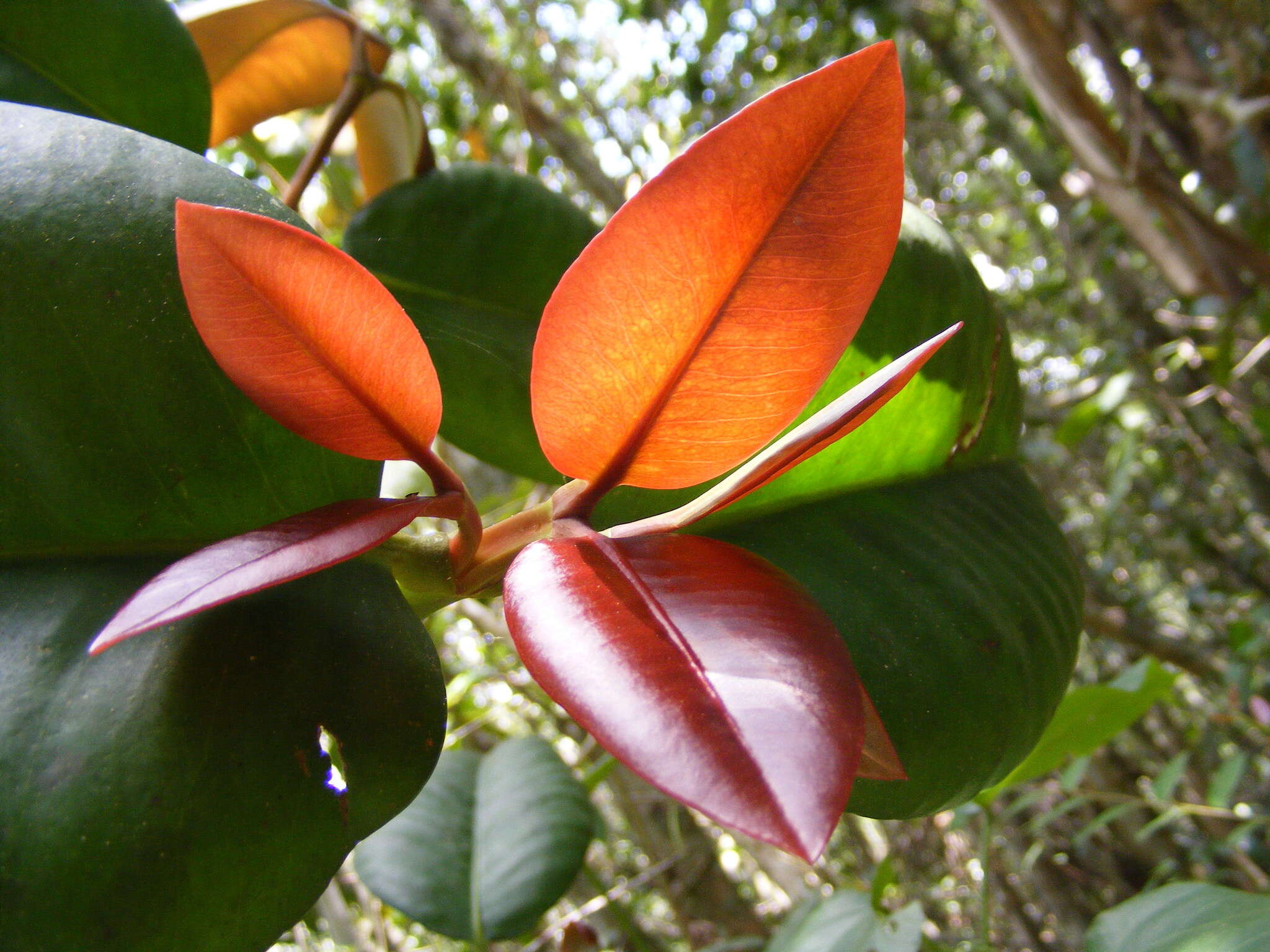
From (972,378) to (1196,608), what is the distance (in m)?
1.93

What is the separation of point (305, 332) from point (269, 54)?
484 millimetres

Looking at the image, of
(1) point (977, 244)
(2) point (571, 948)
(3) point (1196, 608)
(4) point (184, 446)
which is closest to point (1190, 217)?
(3) point (1196, 608)

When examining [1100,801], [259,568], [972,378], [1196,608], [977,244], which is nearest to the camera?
[259,568]

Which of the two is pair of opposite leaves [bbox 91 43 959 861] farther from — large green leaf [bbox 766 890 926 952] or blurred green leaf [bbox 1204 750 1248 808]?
blurred green leaf [bbox 1204 750 1248 808]

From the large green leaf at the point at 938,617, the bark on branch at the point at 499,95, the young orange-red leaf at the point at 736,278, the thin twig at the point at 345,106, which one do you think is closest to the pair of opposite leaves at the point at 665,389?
the young orange-red leaf at the point at 736,278

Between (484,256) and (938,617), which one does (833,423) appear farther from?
(484,256)

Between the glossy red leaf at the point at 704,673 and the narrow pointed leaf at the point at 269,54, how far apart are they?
507 mm

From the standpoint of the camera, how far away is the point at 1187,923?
17.8 inches

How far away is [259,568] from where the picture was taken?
0.63 ft

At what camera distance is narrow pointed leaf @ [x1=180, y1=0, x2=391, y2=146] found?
57 centimetres

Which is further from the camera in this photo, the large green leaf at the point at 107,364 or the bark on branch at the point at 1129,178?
the bark on branch at the point at 1129,178

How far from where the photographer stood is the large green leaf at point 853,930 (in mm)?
607

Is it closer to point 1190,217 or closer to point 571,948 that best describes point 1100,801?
point 1190,217

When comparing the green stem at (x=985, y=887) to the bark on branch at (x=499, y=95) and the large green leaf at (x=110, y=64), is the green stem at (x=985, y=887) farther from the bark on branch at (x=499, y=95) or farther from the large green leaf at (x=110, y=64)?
the bark on branch at (x=499, y=95)
